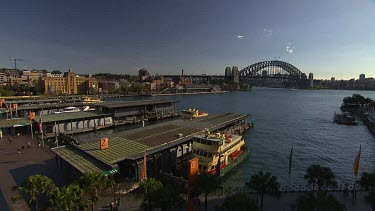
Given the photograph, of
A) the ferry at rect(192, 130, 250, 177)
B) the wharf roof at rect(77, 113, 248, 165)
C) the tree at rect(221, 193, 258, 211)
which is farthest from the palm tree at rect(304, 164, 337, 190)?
the wharf roof at rect(77, 113, 248, 165)

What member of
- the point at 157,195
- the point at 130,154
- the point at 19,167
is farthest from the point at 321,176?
the point at 19,167

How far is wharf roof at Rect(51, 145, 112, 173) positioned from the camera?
2141 centimetres

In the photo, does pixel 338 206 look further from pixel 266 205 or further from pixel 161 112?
pixel 161 112

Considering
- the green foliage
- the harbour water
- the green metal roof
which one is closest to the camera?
the green foliage

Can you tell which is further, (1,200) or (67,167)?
(67,167)

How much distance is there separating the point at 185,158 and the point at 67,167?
1474 centimetres

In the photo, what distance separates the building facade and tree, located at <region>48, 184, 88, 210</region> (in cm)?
15158

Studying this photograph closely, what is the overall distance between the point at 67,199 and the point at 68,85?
16651cm

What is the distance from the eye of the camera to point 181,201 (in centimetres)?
1653

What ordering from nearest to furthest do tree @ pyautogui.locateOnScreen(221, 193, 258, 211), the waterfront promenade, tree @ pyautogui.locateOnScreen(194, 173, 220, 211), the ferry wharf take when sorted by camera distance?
tree @ pyautogui.locateOnScreen(221, 193, 258, 211), tree @ pyautogui.locateOnScreen(194, 173, 220, 211), the waterfront promenade, the ferry wharf

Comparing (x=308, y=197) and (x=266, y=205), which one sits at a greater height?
(x=308, y=197)

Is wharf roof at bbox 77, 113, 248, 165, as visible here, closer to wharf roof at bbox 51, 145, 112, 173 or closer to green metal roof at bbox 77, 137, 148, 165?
green metal roof at bbox 77, 137, 148, 165

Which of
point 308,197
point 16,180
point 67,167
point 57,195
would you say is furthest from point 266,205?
point 16,180

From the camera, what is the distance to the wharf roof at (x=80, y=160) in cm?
2141
